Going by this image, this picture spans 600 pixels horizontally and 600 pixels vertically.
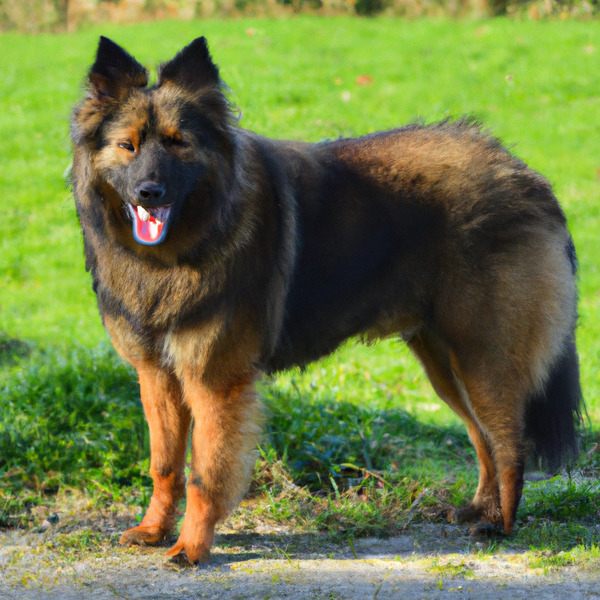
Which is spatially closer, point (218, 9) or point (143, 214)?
point (143, 214)

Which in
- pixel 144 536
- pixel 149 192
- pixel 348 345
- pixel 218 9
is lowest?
pixel 144 536

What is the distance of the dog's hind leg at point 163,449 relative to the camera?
4055mm

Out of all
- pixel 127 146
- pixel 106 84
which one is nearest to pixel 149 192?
pixel 127 146

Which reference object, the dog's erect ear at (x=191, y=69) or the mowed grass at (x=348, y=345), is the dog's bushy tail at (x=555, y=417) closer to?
the mowed grass at (x=348, y=345)

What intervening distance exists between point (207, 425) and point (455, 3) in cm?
1512

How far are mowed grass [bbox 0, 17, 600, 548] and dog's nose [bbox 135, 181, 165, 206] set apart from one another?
1278mm

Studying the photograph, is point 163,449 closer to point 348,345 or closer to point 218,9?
point 348,345

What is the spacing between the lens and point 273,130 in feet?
32.7

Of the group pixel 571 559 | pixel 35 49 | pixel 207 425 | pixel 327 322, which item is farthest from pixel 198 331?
pixel 35 49

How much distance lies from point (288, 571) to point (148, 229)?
167cm

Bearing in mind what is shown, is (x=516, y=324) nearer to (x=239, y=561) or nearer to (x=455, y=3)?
(x=239, y=561)

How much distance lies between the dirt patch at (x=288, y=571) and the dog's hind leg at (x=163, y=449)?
117mm

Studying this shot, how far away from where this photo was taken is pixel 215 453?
3.78 meters

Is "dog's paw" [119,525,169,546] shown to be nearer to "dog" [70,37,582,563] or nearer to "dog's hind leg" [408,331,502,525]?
"dog" [70,37,582,563]
